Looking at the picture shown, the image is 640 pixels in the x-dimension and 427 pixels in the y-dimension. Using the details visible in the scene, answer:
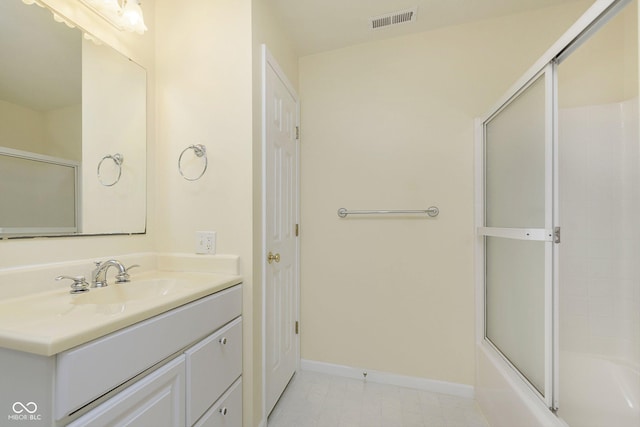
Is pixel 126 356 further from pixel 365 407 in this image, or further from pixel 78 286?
pixel 365 407

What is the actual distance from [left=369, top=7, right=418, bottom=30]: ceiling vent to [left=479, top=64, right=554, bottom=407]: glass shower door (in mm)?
807

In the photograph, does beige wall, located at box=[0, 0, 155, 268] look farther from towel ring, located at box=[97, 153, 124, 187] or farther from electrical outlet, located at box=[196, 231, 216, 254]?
electrical outlet, located at box=[196, 231, 216, 254]

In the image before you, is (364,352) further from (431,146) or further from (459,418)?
(431,146)

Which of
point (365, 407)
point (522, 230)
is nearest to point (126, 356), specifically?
point (365, 407)

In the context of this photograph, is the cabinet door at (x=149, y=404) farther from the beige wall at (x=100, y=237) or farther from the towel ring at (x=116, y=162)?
the towel ring at (x=116, y=162)

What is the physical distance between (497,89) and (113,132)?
85.9 inches

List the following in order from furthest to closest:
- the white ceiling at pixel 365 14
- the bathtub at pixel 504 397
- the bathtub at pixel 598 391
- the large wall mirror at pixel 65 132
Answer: the white ceiling at pixel 365 14
the bathtub at pixel 598 391
the bathtub at pixel 504 397
the large wall mirror at pixel 65 132

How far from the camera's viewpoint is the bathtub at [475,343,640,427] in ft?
3.41

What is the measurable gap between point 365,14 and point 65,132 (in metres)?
1.69

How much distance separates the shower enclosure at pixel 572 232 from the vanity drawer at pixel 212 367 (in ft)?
4.30

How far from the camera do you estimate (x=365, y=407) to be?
1.50 m

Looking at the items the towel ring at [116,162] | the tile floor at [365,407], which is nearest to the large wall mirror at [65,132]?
the towel ring at [116,162]

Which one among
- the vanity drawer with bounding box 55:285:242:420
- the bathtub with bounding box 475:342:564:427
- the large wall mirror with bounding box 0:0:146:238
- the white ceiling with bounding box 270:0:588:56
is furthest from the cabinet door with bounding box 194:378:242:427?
the white ceiling with bounding box 270:0:588:56

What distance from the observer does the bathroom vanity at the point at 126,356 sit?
0.54 m
